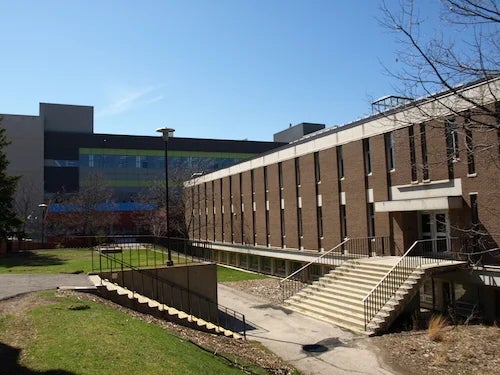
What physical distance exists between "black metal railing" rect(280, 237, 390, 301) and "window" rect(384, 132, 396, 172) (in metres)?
3.65

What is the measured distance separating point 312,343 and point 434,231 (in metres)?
8.96

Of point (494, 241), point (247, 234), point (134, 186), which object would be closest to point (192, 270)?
point (494, 241)

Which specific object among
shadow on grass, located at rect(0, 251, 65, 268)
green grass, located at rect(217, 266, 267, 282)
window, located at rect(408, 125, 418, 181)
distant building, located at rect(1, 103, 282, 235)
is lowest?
green grass, located at rect(217, 266, 267, 282)

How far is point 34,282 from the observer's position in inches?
698

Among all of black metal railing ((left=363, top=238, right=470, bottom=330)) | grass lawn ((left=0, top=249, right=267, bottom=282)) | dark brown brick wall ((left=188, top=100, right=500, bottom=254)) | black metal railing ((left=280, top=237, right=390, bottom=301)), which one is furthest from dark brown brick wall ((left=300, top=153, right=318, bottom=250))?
black metal railing ((left=363, top=238, right=470, bottom=330))

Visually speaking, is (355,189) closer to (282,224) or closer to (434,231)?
(434,231)

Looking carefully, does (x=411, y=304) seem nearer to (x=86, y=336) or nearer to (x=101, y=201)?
(x=86, y=336)

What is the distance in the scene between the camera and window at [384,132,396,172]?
22578mm

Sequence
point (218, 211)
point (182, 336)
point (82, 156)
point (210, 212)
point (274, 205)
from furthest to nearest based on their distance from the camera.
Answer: point (82, 156)
point (210, 212)
point (218, 211)
point (274, 205)
point (182, 336)

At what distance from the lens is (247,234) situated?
38625mm

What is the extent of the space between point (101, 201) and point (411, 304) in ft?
169

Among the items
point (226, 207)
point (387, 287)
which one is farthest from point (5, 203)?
point (387, 287)

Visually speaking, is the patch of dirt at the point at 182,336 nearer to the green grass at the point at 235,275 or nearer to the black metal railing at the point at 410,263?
the black metal railing at the point at 410,263

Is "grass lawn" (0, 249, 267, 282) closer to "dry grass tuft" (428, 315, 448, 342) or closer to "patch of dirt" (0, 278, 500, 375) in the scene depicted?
"patch of dirt" (0, 278, 500, 375)
